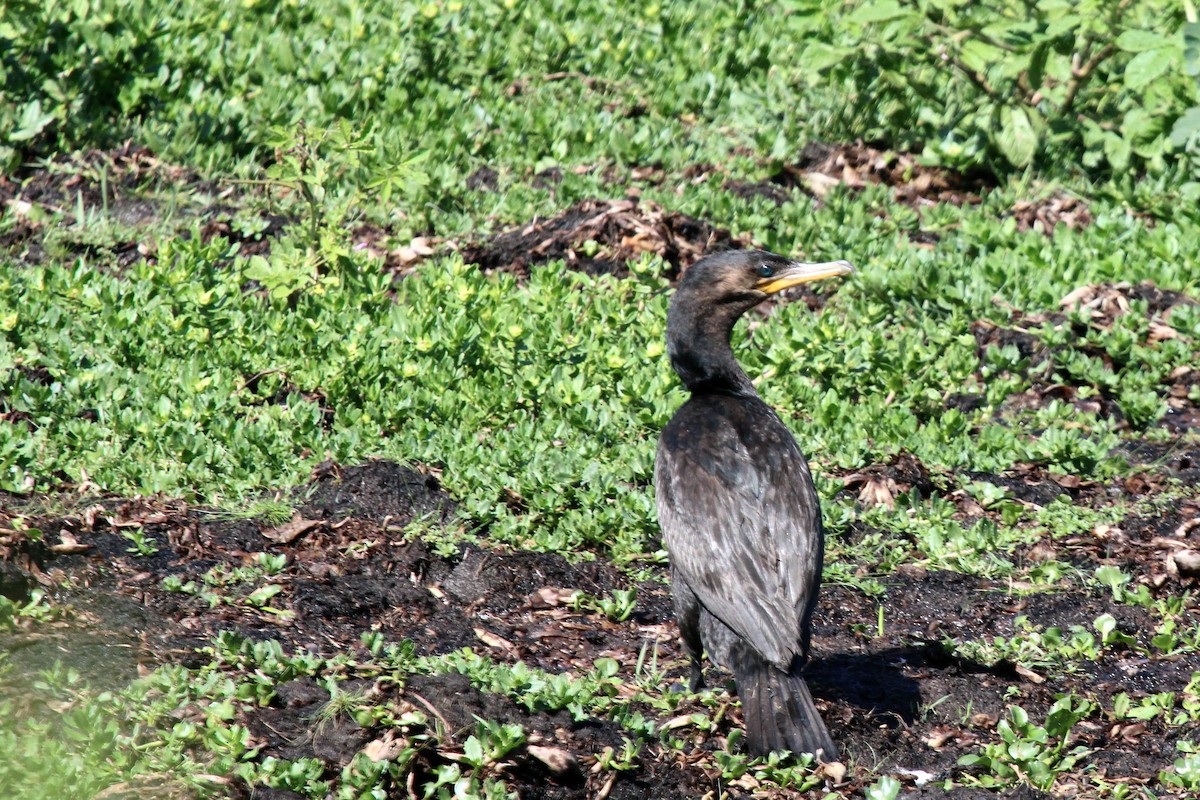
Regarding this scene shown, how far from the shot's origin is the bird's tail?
189 inches

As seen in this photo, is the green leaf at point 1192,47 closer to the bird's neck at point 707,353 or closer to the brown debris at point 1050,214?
the brown debris at point 1050,214

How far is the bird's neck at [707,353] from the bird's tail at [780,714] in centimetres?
152

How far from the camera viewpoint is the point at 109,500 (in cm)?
629

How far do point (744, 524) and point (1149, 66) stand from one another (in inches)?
209

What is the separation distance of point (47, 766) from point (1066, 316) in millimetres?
6206

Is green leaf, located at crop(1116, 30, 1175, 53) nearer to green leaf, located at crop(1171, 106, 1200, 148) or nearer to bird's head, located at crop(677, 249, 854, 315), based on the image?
green leaf, located at crop(1171, 106, 1200, 148)

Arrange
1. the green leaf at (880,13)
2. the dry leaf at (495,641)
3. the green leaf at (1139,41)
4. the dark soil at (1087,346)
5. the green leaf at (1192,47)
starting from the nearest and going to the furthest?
the dry leaf at (495,641), the dark soil at (1087,346), the green leaf at (1192,47), the green leaf at (1139,41), the green leaf at (880,13)

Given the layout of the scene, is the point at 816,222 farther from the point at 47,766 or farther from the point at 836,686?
the point at 47,766

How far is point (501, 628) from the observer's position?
5.82m

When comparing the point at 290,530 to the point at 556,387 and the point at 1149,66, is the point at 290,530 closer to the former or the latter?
the point at 556,387

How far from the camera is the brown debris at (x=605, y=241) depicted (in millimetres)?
8914

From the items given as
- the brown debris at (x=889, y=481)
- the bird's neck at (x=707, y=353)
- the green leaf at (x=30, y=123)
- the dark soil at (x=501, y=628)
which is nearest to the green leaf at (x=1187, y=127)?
the dark soil at (x=501, y=628)

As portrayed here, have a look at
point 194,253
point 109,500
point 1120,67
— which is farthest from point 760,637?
point 1120,67

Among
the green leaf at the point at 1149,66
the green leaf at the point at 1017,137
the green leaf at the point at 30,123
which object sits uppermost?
the green leaf at the point at 1149,66
